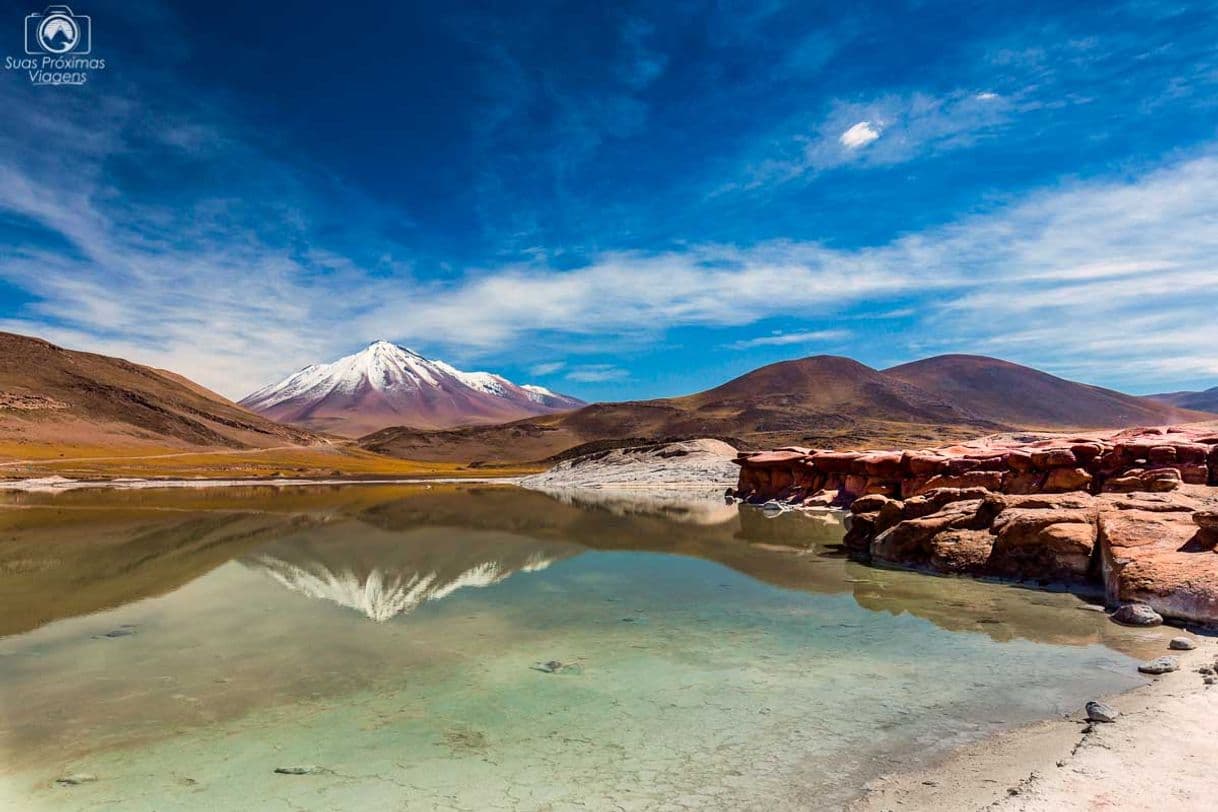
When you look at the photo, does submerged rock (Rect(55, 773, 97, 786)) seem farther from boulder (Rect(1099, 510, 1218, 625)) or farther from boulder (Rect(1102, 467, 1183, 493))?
boulder (Rect(1102, 467, 1183, 493))

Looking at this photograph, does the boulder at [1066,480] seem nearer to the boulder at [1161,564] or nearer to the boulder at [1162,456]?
the boulder at [1162,456]

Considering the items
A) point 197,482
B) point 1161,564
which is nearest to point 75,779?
point 1161,564

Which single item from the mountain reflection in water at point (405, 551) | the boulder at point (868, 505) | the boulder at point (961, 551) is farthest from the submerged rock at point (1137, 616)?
the boulder at point (868, 505)

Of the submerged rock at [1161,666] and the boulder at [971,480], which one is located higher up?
the boulder at [971,480]

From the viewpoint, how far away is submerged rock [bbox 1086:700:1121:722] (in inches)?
360

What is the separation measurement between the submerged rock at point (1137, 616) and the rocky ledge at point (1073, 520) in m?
0.40

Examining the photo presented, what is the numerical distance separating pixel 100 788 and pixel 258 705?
2.87 metres

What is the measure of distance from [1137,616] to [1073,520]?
6.71 metres

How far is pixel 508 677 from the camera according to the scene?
12188 mm

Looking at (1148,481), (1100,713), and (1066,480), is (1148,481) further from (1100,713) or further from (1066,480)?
(1100,713)

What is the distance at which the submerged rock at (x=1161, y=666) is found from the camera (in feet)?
37.2

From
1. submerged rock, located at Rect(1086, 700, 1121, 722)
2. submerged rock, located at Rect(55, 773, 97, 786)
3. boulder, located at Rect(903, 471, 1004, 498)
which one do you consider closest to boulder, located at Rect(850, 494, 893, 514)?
boulder, located at Rect(903, 471, 1004, 498)

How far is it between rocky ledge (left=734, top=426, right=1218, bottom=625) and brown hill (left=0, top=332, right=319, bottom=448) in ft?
406

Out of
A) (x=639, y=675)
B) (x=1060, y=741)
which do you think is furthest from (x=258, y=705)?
(x=1060, y=741)
